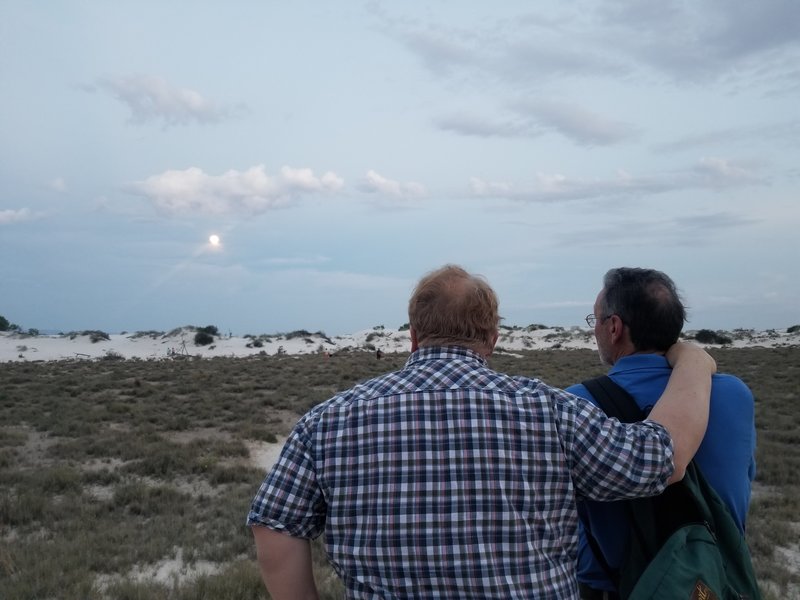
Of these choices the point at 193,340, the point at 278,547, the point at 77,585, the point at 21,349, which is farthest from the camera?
the point at 193,340

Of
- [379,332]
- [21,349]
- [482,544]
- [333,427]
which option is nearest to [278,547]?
[333,427]

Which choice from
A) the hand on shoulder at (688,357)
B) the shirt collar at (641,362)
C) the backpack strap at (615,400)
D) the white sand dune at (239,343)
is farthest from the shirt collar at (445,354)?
the white sand dune at (239,343)

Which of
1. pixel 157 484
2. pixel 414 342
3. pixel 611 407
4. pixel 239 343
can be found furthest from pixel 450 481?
pixel 239 343

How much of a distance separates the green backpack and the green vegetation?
12.4 ft

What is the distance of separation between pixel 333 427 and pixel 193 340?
44.7 metres

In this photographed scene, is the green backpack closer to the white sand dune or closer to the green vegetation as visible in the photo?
the green vegetation

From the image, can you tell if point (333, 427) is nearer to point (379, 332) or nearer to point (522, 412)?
point (522, 412)

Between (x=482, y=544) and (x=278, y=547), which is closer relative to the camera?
(x=482, y=544)

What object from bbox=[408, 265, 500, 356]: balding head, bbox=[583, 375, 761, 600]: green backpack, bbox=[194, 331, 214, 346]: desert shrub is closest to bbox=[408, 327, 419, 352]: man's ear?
bbox=[408, 265, 500, 356]: balding head

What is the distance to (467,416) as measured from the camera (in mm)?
1764

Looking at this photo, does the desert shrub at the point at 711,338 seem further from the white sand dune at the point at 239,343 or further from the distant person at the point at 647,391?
the distant person at the point at 647,391

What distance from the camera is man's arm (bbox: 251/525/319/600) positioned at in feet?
6.11

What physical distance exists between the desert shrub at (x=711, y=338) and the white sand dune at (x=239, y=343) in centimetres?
71

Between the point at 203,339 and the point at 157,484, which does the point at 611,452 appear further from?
the point at 203,339
